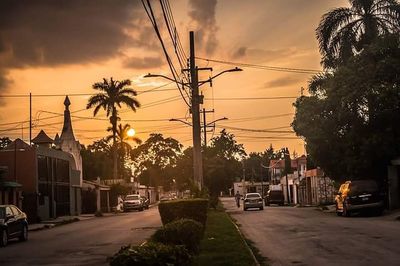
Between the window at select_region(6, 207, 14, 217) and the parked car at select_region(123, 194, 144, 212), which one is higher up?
the window at select_region(6, 207, 14, 217)

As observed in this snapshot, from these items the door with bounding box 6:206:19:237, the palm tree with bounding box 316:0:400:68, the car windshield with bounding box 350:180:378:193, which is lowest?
the door with bounding box 6:206:19:237

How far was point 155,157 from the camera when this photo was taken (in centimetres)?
12112

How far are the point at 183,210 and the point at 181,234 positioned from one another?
8093 mm

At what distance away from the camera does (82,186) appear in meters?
63.0

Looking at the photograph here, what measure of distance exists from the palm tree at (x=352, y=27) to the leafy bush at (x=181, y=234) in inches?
1128

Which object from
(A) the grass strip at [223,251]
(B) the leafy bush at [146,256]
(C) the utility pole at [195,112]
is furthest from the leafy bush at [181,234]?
(C) the utility pole at [195,112]

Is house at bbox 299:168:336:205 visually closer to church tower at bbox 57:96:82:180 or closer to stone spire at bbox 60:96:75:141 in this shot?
church tower at bbox 57:96:82:180

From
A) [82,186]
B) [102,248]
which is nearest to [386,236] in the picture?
[102,248]

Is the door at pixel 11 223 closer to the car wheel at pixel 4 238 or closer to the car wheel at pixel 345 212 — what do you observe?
the car wheel at pixel 4 238

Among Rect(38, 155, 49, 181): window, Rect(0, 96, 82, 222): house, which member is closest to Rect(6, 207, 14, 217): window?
Rect(0, 96, 82, 222): house

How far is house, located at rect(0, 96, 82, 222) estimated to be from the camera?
46.3m

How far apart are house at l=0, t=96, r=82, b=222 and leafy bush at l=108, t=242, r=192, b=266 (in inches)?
1325

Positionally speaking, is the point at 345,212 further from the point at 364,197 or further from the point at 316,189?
the point at 316,189

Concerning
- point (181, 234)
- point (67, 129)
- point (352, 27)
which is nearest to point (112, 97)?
point (67, 129)
